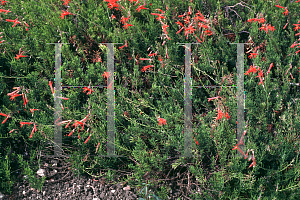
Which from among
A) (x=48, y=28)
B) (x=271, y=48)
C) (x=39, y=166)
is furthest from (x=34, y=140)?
(x=271, y=48)

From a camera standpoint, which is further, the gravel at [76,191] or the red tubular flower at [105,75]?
the red tubular flower at [105,75]

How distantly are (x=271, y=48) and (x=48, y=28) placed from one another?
2.61 meters

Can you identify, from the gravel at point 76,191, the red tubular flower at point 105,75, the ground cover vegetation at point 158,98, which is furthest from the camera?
the red tubular flower at point 105,75

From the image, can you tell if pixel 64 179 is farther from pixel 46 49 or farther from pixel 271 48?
pixel 271 48

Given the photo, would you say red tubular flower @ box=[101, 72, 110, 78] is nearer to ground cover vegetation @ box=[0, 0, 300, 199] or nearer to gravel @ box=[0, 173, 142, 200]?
ground cover vegetation @ box=[0, 0, 300, 199]

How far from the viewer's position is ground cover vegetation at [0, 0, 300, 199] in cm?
256

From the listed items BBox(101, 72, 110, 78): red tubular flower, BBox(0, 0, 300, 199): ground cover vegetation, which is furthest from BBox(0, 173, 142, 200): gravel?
BBox(101, 72, 110, 78): red tubular flower

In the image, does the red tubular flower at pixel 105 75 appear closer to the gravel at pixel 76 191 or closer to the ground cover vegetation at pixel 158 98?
the ground cover vegetation at pixel 158 98

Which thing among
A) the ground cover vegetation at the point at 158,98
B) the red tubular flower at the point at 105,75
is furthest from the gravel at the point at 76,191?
the red tubular flower at the point at 105,75

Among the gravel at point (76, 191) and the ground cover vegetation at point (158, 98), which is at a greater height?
the ground cover vegetation at point (158, 98)

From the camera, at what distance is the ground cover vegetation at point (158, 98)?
2562mm

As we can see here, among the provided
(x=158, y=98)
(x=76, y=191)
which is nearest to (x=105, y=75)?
(x=158, y=98)

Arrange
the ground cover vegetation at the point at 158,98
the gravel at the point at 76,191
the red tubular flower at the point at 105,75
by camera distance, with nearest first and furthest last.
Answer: the ground cover vegetation at the point at 158,98 → the gravel at the point at 76,191 → the red tubular flower at the point at 105,75

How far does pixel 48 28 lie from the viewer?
11.4ft
